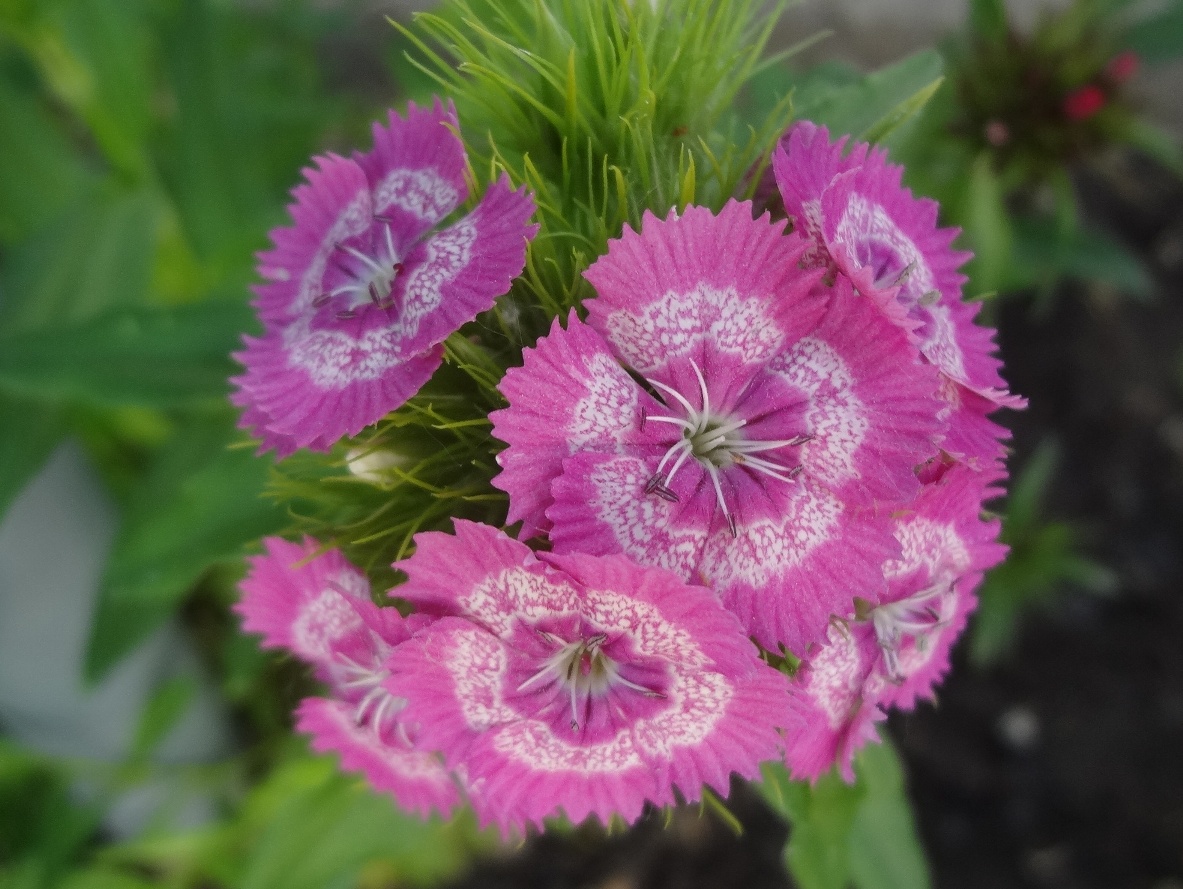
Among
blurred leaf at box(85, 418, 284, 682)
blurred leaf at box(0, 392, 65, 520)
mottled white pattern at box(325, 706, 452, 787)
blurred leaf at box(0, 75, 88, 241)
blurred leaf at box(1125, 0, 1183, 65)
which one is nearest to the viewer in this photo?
mottled white pattern at box(325, 706, 452, 787)

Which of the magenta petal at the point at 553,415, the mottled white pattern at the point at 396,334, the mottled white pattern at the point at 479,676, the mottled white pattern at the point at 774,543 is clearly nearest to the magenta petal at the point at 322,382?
the mottled white pattern at the point at 396,334

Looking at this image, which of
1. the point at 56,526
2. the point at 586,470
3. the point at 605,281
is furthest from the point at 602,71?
the point at 56,526

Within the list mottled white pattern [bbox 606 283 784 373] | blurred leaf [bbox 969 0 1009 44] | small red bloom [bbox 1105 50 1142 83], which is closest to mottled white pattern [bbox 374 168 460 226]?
mottled white pattern [bbox 606 283 784 373]

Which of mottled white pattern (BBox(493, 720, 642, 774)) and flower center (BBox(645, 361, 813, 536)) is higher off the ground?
flower center (BBox(645, 361, 813, 536))

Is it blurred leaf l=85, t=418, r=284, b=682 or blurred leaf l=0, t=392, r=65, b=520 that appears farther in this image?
blurred leaf l=0, t=392, r=65, b=520

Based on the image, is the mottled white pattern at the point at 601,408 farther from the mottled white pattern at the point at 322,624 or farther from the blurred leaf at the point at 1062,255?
the blurred leaf at the point at 1062,255

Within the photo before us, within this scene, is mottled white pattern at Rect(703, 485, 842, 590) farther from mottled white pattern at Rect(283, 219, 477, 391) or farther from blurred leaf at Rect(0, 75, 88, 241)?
blurred leaf at Rect(0, 75, 88, 241)
